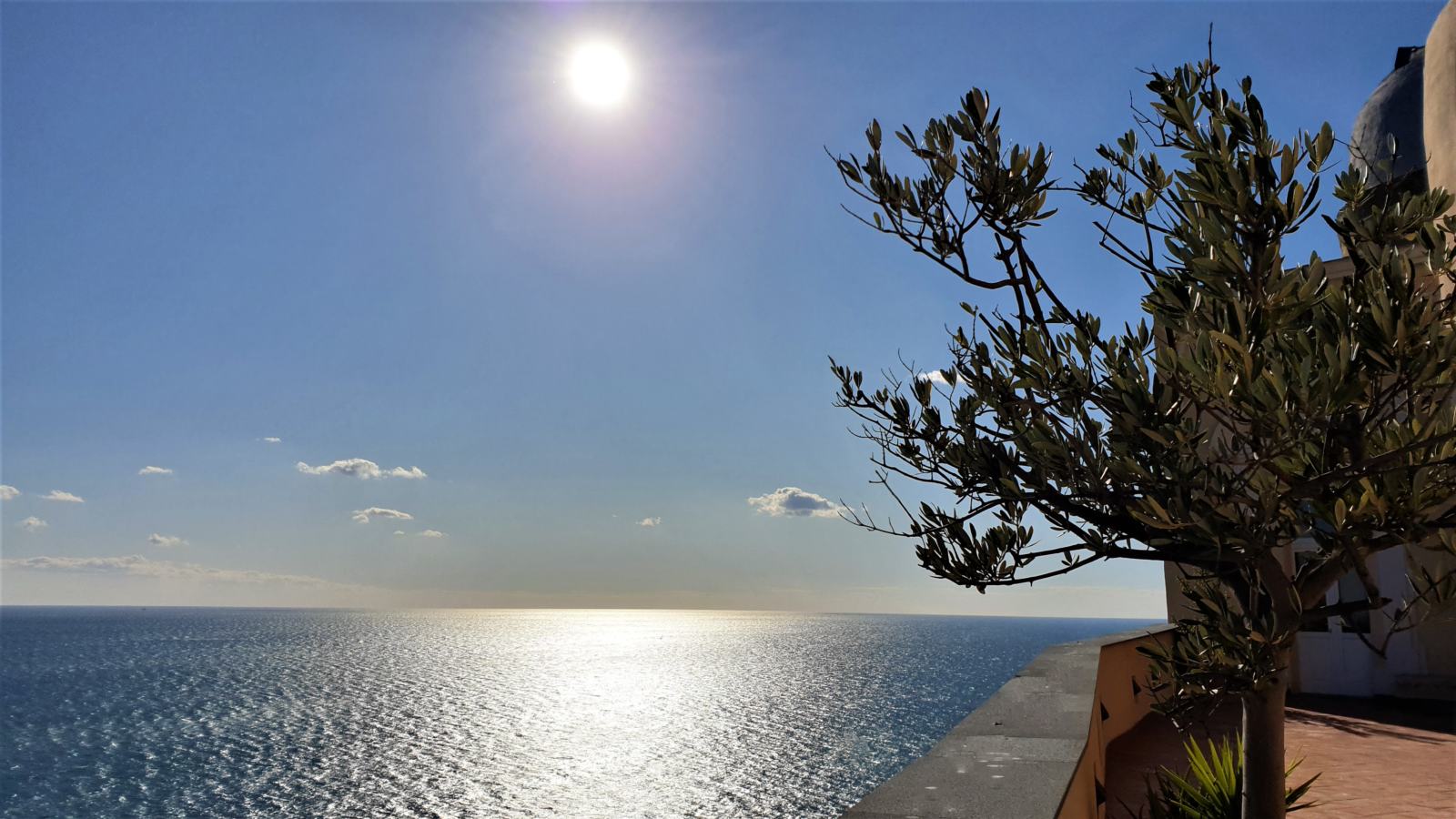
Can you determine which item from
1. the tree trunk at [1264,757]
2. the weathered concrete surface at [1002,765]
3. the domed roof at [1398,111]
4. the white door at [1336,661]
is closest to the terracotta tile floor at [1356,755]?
the white door at [1336,661]

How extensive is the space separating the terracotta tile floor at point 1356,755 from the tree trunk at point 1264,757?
0.66 meters

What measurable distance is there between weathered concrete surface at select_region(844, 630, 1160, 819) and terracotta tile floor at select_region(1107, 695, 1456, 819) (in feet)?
2.76

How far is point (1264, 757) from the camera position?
12.4 ft

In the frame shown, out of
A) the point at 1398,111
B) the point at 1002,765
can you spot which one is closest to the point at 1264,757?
the point at 1002,765

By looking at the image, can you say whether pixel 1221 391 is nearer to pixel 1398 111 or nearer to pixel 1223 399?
pixel 1223 399

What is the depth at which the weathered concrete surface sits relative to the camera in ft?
10.3

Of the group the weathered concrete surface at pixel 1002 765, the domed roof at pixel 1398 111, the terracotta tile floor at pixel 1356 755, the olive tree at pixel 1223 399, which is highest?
the domed roof at pixel 1398 111

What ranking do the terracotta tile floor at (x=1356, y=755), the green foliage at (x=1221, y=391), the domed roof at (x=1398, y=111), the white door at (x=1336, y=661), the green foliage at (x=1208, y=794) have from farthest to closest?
the domed roof at (x=1398, y=111)
the white door at (x=1336, y=661)
the terracotta tile floor at (x=1356, y=755)
the green foliage at (x=1208, y=794)
the green foliage at (x=1221, y=391)

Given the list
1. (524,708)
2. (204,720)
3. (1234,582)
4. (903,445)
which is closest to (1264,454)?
(1234,582)

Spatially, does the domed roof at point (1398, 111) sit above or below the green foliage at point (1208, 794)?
above

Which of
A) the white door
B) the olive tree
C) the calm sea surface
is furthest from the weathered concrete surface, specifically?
the calm sea surface

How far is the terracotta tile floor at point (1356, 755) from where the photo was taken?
608 centimetres

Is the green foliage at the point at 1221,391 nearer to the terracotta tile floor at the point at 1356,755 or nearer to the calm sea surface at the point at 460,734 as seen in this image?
the terracotta tile floor at the point at 1356,755

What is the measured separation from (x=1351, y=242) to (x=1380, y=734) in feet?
27.7
